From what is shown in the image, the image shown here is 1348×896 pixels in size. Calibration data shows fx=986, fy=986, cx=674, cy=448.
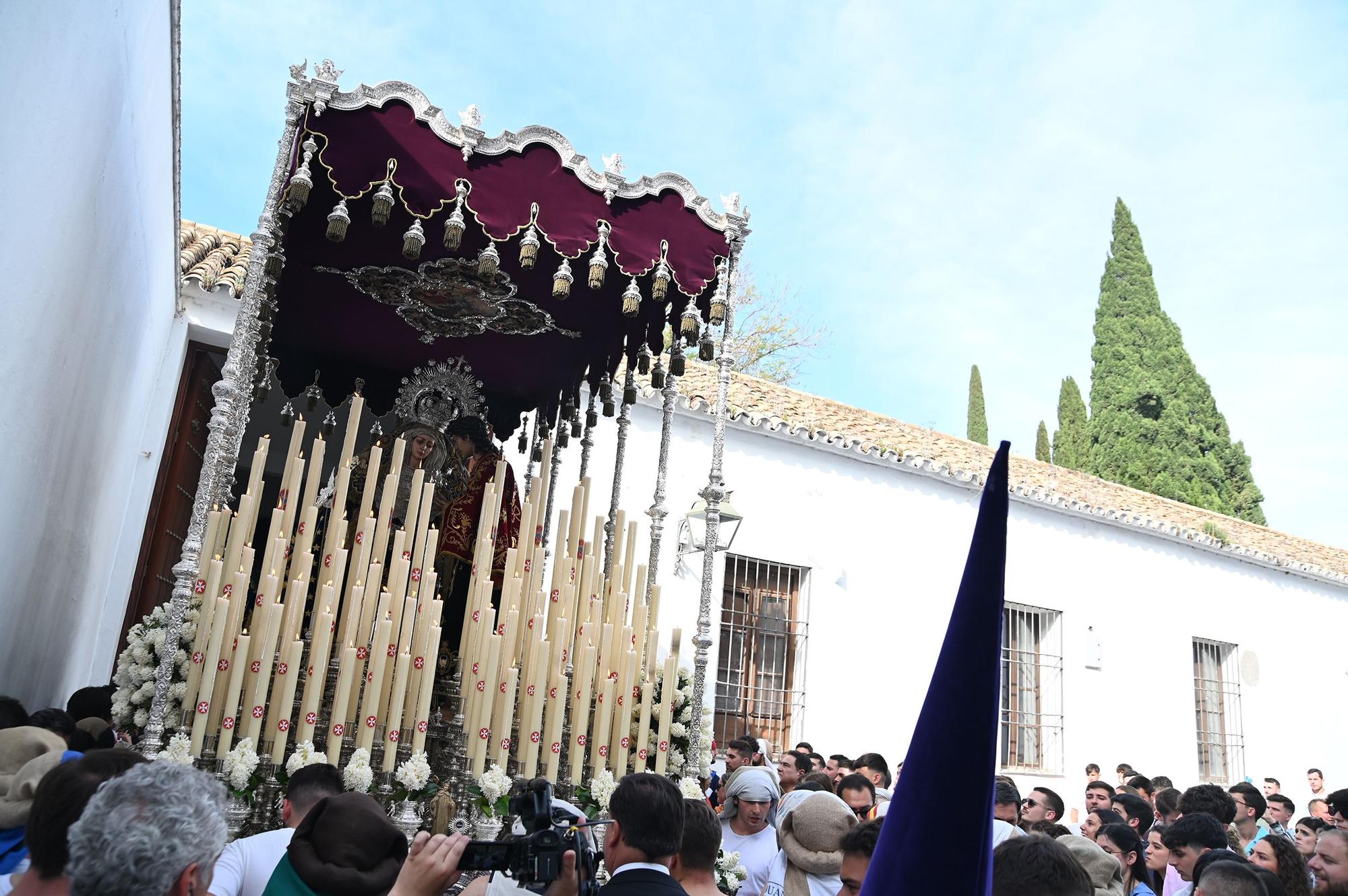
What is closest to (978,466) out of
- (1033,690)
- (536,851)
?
(1033,690)

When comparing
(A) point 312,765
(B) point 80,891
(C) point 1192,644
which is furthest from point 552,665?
(C) point 1192,644

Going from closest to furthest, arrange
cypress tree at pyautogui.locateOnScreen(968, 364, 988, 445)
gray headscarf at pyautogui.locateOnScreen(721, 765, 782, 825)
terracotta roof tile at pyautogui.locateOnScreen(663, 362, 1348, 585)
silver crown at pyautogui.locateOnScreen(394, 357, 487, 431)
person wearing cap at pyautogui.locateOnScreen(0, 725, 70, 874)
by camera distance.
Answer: person wearing cap at pyautogui.locateOnScreen(0, 725, 70, 874)
gray headscarf at pyautogui.locateOnScreen(721, 765, 782, 825)
silver crown at pyautogui.locateOnScreen(394, 357, 487, 431)
terracotta roof tile at pyautogui.locateOnScreen(663, 362, 1348, 585)
cypress tree at pyautogui.locateOnScreen(968, 364, 988, 445)

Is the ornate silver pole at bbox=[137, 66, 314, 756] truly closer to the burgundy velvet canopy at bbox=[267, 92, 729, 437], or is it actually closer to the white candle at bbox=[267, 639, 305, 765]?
the burgundy velvet canopy at bbox=[267, 92, 729, 437]

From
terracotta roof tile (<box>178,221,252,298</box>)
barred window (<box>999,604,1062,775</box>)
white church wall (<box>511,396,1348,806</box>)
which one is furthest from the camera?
barred window (<box>999,604,1062,775</box>)

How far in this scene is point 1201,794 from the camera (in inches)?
204

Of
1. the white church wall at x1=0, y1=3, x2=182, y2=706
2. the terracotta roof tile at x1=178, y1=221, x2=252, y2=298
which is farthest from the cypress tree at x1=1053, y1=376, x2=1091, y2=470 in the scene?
the white church wall at x1=0, y1=3, x2=182, y2=706

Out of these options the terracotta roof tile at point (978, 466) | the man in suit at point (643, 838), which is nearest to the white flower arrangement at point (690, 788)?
the man in suit at point (643, 838)

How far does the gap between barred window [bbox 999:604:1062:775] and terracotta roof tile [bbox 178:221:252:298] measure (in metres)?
8.24

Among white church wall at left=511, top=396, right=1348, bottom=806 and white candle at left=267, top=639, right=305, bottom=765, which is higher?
white church wall at left=511, top=396, right=1348, bottom=806

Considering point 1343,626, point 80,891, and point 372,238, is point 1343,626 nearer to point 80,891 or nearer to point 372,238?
point 372,238

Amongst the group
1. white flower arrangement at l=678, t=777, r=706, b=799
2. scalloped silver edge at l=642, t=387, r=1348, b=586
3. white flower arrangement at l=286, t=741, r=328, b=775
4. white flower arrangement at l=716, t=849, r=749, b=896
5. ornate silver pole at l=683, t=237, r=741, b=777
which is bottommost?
white flower arrangement at l=716, t=849, r=749, b=896

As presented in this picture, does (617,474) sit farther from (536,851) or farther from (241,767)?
(536,851)

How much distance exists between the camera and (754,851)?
13.8ft

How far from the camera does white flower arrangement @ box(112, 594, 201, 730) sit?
380 centimetres
